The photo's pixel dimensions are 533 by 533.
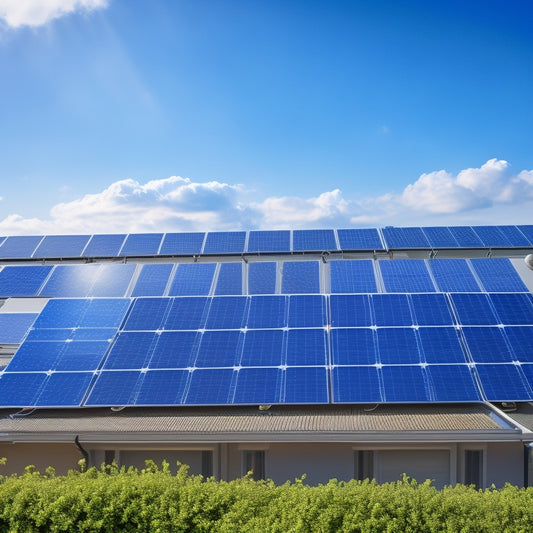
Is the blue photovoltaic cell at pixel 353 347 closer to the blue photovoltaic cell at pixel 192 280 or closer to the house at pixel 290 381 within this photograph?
the house at pixel 290 381

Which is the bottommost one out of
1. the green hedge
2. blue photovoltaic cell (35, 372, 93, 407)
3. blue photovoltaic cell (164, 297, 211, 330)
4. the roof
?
the green hedge

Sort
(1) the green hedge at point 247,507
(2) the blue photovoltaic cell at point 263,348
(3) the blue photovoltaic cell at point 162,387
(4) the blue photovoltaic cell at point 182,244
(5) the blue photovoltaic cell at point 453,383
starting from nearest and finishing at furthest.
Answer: (1) the green hedge at point 247,507 < (5) the blue photovoltaic cell at point 453,383 < (3) the blue photovoltaic cell at point 162,387 < (2) the blue photovoltaic cell at point 263,348 < (4) the blue photovoltaic cell at point 182,244

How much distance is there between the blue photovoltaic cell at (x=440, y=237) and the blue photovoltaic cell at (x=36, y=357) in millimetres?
15159

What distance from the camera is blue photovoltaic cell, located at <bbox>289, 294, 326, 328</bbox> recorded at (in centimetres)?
1433

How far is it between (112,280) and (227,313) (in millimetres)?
6619

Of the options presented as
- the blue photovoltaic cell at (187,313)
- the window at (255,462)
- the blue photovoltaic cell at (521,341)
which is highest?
the blue photovoltaic cell at (187,313)

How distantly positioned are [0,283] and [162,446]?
12.3 meters

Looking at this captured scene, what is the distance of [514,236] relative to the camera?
23.2m

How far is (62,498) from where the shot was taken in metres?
8.63

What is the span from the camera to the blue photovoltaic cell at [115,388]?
12.4 meters

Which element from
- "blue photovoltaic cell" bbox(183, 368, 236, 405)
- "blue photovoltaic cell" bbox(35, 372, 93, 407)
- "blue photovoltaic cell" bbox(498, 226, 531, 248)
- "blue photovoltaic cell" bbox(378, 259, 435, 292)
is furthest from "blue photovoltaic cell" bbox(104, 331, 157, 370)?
"blue photovoltaic cell" bbox(498, 226, 531, 248)

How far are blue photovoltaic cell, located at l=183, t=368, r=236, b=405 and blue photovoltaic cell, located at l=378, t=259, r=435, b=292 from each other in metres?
6.82

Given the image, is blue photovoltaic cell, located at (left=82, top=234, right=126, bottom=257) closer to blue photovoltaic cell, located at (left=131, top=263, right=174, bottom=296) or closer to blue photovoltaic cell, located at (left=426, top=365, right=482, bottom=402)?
blue photovoltaic cell, located at (left=131, top=263, right=174, bottom=296)

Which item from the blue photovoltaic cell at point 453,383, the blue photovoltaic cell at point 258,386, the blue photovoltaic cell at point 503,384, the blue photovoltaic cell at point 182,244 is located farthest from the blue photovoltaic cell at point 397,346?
the blue photovoltaic cell at point 182,244
